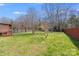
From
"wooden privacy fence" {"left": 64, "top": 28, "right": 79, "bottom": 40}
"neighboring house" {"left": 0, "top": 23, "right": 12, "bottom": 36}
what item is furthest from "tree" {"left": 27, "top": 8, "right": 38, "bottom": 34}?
"wooden privacy fence" {"left": 64, "top": 28, "right": 79, "bottom": 40}

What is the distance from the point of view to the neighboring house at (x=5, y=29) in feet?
9.86

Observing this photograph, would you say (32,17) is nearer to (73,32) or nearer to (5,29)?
(5,29)

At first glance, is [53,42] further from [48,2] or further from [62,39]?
[48,2]

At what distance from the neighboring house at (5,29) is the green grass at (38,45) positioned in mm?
51

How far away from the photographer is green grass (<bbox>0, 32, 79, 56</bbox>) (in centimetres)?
299

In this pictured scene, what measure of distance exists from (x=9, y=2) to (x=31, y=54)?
2.08 ft

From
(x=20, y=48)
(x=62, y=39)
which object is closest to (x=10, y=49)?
(x=20, y=48)

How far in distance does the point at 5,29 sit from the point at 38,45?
41 centimetres

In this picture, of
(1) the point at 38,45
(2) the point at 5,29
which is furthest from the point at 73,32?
(2) the point at 5,29

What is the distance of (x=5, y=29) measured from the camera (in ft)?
9.87

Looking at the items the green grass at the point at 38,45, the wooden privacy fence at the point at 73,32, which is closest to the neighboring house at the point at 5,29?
the green grass at the point at 38,45

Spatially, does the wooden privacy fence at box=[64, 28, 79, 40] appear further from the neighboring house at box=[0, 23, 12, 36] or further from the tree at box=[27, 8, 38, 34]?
the neighboring house at box=[0, 23, 12, 36]

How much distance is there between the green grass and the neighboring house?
51 millimetres

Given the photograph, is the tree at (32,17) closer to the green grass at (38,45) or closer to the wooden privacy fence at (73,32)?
the green grass at (38,45)
